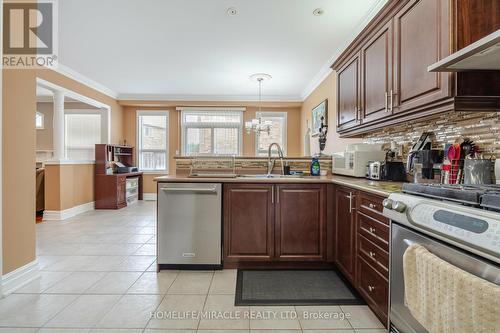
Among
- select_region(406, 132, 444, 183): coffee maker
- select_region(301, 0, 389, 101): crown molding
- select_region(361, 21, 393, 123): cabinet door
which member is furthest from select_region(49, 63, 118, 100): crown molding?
select_region(406, 132, 444, 183): coffee maker

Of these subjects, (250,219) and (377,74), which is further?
(250,219)

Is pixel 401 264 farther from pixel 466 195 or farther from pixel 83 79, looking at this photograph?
pixel 83 79

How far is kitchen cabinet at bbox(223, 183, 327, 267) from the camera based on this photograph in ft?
7.95

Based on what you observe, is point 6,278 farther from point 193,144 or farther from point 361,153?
point 193,144

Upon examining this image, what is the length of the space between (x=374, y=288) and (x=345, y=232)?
545mm

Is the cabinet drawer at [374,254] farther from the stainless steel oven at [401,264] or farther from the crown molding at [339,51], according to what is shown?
the crown molding at [339,51]

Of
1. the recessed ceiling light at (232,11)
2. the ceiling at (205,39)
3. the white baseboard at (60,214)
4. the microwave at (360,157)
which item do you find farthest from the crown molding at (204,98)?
Answer: the microwave at (360,157)

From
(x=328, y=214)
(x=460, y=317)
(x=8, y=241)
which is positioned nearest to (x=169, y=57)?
(x=8, y=241)

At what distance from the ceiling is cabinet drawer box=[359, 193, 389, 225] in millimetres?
2077

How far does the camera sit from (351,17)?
2.91 metres

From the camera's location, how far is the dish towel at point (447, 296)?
0.76 meters

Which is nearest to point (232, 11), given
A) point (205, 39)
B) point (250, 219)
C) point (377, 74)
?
point (205, 39)

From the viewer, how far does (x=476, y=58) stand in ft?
3.91

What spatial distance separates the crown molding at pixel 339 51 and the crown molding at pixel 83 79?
4.52 meters
